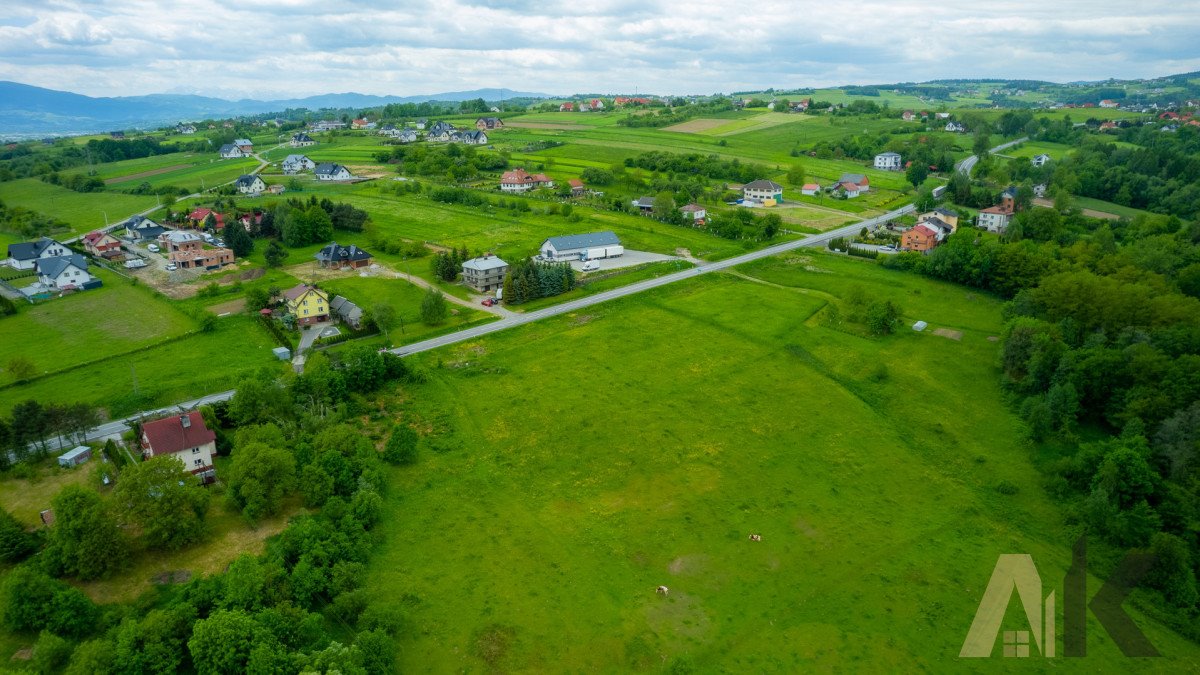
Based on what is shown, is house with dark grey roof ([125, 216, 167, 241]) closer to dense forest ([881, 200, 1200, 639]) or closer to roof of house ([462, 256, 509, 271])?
roof of house ([462, 256, 509, 271])

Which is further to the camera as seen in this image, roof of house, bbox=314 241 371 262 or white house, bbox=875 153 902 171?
white house, bbox=875 153 902 171

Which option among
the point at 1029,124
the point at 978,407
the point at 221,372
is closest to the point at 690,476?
the point at 978,407

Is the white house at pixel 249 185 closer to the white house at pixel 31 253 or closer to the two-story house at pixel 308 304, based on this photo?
the white house at pixel 31 253

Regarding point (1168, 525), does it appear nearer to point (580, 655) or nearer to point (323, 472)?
point (580, 655)

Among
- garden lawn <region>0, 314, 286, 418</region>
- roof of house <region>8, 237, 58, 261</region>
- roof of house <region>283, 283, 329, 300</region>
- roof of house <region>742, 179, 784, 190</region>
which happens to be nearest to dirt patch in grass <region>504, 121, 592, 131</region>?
roof of house <region>742, 179, 784, 190</region>

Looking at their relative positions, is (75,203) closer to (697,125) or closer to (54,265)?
(54,265)

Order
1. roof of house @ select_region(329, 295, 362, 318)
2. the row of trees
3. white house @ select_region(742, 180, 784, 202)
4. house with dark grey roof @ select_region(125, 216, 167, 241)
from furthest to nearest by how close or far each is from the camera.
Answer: the row of trees → white house @ select_region(742, 180, 784, 202) → house with dark grey roof @ select_region(125, 216, 167, 241) → roof of house @ select_region(329, 295, 362, 318)
